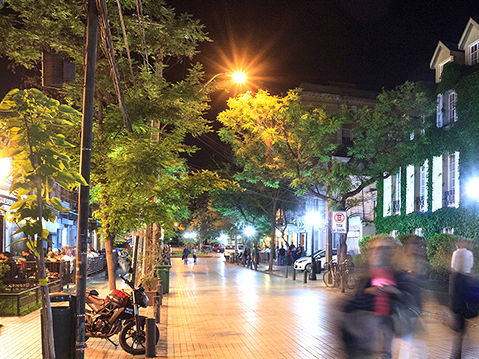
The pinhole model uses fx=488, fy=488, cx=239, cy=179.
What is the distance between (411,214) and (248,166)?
930 centimetres

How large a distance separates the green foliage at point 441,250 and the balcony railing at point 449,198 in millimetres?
1700

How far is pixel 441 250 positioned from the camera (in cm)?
2005

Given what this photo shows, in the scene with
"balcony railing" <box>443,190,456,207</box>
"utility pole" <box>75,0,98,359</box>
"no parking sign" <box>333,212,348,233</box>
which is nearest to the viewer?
"utility pole" <box>75,0,98,359</box>

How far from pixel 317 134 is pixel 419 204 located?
796 cm

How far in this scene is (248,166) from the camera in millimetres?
22406

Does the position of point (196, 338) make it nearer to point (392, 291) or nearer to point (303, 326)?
point (303, 326)

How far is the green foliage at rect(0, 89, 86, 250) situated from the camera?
16.9 feet

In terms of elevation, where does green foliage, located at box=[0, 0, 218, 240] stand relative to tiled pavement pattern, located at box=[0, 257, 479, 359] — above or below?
above

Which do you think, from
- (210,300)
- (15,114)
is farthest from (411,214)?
(15,114)

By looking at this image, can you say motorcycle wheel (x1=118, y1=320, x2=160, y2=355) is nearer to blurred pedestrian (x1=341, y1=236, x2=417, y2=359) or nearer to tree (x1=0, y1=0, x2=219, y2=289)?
tree (x1=0, y1=0, x2=219, y2=289)

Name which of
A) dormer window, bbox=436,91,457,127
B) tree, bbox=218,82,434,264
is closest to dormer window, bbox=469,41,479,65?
→ dormer window, bbox=436,91,457,127

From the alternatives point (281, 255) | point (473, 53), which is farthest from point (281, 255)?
point (473, 53)

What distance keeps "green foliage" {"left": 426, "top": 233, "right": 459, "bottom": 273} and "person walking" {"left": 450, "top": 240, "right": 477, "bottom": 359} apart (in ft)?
34.2

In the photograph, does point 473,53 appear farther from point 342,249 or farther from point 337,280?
point 337,280
